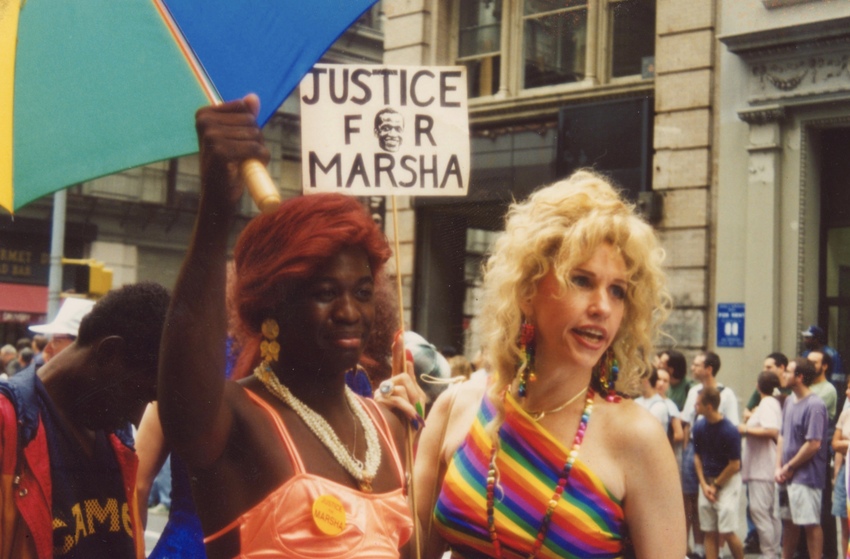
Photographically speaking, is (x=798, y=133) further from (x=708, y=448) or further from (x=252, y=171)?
(x=252, y=171)

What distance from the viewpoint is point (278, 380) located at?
8.16 ft

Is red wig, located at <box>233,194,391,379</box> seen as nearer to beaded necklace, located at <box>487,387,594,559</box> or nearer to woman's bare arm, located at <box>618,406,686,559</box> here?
beaded necklace, located at <box>487,387,594,559</box>

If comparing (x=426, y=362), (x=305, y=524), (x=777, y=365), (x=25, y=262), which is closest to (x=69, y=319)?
(x=426, y=362)

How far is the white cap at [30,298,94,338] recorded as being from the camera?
4988 mm

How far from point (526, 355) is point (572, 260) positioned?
1.08 ft

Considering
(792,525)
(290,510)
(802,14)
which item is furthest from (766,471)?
(290,510)

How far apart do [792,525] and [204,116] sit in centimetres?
889

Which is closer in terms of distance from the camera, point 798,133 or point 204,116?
point 204,116

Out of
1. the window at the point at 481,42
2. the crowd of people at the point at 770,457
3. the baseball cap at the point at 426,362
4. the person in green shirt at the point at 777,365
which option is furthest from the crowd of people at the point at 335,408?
the window at the point at 481,42

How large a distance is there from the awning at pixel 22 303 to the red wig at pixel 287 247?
2652cm

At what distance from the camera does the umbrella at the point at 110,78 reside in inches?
94.7

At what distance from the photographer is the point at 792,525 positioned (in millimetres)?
9727

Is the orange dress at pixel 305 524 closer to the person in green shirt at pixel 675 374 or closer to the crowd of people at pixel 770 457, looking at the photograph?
the crowd of people at pixel 770 457

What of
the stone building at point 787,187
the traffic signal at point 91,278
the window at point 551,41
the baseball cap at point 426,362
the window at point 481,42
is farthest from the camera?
the window at point 481,42
